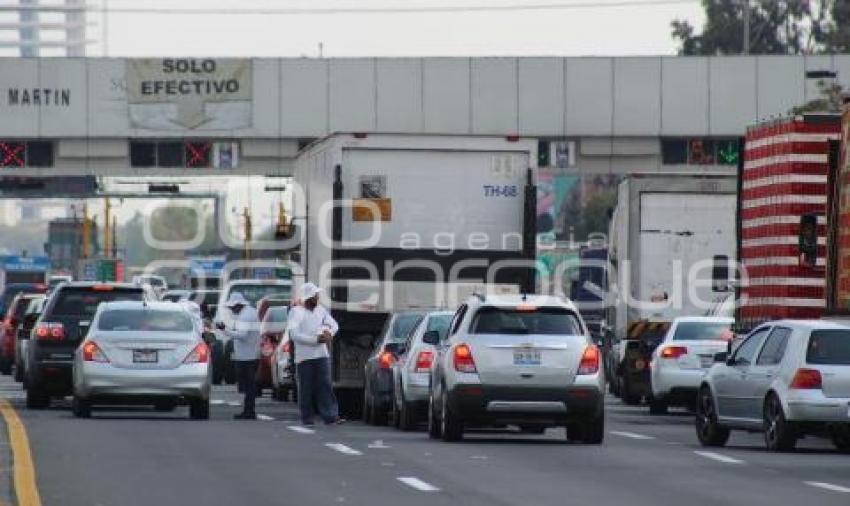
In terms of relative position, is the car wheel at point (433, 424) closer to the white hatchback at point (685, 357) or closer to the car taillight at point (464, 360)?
the car taillight at point (464, 360)

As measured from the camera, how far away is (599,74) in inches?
2608

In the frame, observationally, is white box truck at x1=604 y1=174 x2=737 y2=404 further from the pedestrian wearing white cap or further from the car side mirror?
the car side mirror

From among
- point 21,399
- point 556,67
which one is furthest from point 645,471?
point 556,67

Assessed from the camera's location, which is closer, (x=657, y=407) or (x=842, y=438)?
(x=842, y=438)

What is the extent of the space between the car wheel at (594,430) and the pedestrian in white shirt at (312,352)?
15.9ft

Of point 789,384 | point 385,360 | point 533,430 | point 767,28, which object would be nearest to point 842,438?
point 789,384

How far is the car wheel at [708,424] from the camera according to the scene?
93.1ft

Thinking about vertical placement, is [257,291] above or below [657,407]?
above

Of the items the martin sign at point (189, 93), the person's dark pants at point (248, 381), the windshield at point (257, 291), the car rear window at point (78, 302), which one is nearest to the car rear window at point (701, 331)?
the person's dark pants at point (248, 381)

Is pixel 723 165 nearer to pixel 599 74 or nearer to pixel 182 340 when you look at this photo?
pixel 599 74

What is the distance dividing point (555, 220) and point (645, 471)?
15870 centimetres

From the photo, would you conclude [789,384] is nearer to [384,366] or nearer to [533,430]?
[533,430]

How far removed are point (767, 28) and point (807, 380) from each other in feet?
322

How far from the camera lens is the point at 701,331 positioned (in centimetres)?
3806
